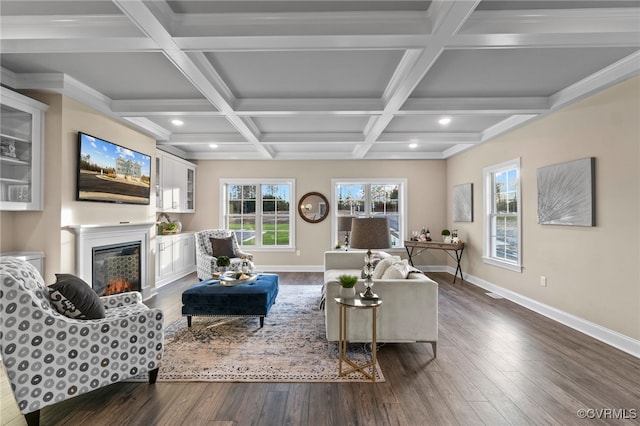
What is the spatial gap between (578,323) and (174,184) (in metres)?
6.48

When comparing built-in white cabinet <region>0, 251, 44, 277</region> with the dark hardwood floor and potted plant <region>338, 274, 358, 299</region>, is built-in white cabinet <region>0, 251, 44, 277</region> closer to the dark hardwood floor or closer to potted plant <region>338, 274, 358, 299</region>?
the dark hardwood floor

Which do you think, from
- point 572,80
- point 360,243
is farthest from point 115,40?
point 572,80

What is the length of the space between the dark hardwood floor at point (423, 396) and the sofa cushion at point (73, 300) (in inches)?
24.5

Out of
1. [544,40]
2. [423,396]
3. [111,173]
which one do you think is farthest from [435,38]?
[111,173]

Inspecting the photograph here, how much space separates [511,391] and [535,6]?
9.02 feet

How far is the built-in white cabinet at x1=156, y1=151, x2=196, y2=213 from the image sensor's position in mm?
5469

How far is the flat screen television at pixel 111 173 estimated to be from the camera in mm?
3506

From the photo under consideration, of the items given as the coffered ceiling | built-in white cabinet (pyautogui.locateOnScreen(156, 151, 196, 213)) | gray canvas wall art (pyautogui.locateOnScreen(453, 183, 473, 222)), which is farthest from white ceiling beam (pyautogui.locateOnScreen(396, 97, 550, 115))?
built-in white cabinet (pyautogui.locateOnScreen(156, 151, 196, 213))

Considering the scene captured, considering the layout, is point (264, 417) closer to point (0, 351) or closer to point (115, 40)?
point (0, 351)

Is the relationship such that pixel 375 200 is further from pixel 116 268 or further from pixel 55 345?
pixel 55 345

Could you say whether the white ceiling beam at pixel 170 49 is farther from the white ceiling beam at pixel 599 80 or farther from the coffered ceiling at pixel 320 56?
the white ceiling beam at pixel 599 80

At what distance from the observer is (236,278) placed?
368 centimetres

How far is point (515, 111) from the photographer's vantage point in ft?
12.1

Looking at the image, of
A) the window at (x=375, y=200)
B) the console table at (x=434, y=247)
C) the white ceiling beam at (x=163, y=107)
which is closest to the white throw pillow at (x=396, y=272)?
the white ceiling beam at (x=163, y=107)
